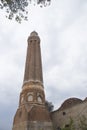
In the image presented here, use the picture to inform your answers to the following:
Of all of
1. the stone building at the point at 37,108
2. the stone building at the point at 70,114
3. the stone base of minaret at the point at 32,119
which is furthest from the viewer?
the stone building at the point at 37,108

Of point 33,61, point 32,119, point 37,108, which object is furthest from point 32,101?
point 33,61

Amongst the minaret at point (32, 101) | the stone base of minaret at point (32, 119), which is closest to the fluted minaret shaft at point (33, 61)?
the minaret at point (32, 101)

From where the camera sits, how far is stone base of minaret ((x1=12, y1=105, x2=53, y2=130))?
2795 cm

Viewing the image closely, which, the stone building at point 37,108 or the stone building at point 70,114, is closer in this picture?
the stone building at point 70,114

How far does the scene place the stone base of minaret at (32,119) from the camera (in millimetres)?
27953

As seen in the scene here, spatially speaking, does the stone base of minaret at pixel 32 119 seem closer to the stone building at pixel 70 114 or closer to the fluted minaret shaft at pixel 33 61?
the stone building at pixel 70 114

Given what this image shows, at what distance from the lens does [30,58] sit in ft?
112

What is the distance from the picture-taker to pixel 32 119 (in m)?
28.4

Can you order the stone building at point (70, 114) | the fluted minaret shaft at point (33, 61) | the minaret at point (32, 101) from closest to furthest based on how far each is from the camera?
1. the stone building at point (70, 114)
2. the minaret at point (32, 101)
3. the fluted minaret shaft at point (33, 61)

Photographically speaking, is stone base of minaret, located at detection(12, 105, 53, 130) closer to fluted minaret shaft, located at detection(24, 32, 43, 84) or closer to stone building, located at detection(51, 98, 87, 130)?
stone building, located at detection(51, 98, 87, 130)

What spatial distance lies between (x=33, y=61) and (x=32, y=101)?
6224 mm

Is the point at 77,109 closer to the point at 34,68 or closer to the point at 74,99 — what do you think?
the point at 74,99

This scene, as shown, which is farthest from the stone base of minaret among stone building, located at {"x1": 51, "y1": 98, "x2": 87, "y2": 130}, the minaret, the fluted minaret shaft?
the fluted minaret shaft

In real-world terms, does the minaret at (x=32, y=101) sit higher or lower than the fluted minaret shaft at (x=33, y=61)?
lower
